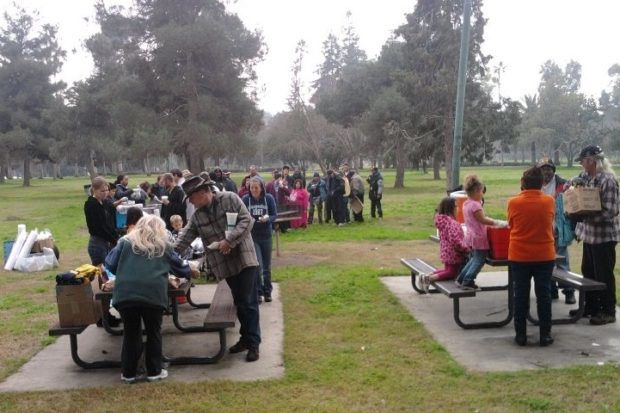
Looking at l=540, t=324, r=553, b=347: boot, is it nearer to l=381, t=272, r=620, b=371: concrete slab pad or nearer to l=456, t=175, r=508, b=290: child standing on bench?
l=381, t=272, r=620, b=371: concrete slab pad

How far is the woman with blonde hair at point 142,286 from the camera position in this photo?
4730 mm

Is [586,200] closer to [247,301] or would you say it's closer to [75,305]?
[247,301]

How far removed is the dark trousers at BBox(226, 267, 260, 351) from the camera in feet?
17.8

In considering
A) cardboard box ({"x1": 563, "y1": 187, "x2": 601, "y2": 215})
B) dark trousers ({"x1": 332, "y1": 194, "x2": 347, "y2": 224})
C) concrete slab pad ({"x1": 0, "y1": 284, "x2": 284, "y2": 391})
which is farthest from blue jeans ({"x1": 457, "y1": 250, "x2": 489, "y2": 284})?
dark trousers ({"x1": 332, "y1": 194, "x2": 347, "y2": 224})

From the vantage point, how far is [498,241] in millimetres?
6277

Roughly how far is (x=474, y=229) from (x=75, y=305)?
13.4 ft

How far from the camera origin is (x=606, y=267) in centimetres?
613

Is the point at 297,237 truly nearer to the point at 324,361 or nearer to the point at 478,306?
the point at 478,306

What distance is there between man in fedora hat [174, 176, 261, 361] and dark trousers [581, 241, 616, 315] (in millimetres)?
3610

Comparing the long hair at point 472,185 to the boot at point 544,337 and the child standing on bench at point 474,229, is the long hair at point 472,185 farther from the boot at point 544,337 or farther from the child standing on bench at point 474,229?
the boot at point 544,337

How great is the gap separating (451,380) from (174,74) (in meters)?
30.2

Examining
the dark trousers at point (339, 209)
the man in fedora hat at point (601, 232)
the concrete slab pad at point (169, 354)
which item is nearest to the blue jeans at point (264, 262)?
the concrete slab pad at point (169, 354)

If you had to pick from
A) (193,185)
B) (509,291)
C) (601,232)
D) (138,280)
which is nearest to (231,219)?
(193,185)

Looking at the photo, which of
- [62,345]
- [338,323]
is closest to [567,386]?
[338,323]
